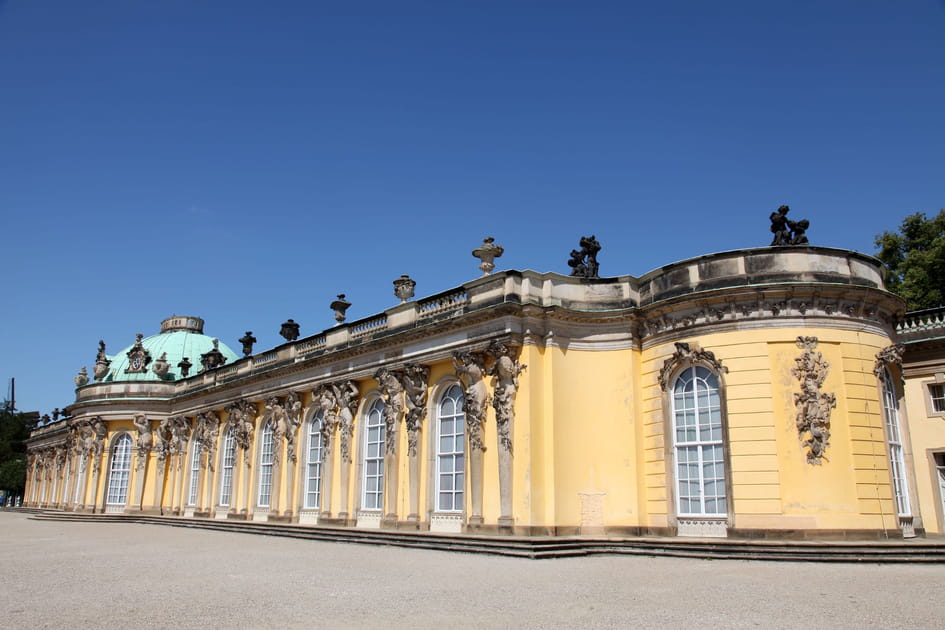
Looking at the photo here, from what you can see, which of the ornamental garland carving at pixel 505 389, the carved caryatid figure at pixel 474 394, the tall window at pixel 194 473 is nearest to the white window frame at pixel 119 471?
the tall window at pixel 194 473

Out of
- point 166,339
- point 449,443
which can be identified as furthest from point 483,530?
point 166,339

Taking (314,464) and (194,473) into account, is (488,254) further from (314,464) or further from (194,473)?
(194,473)

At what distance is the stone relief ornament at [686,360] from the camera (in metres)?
18.0

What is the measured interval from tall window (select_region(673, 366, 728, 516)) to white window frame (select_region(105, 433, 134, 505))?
30.9 m

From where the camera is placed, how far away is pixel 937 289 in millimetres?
27344

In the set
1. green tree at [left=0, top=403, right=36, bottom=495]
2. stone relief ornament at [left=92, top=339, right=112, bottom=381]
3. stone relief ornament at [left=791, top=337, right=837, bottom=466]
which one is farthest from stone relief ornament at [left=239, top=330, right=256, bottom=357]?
green tree at [left=0, top=403, right=36, bottom=495]

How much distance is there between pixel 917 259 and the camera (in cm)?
2808

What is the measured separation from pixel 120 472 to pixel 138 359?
6075 mm

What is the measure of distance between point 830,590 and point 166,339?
41.4m

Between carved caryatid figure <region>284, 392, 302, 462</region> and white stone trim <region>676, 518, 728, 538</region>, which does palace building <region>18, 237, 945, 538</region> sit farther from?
carved caryatid figure <region>284, 392, 302, 462</region>

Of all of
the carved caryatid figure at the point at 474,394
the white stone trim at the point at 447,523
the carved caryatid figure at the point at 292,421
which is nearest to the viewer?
the carved caryatid figure at the point at 474,394

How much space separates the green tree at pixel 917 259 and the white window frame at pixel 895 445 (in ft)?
28.7

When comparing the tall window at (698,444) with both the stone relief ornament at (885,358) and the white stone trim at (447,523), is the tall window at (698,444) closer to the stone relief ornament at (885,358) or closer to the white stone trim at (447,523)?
the stone relief ornament at (885,358)

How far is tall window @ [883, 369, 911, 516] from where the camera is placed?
58.4ft
